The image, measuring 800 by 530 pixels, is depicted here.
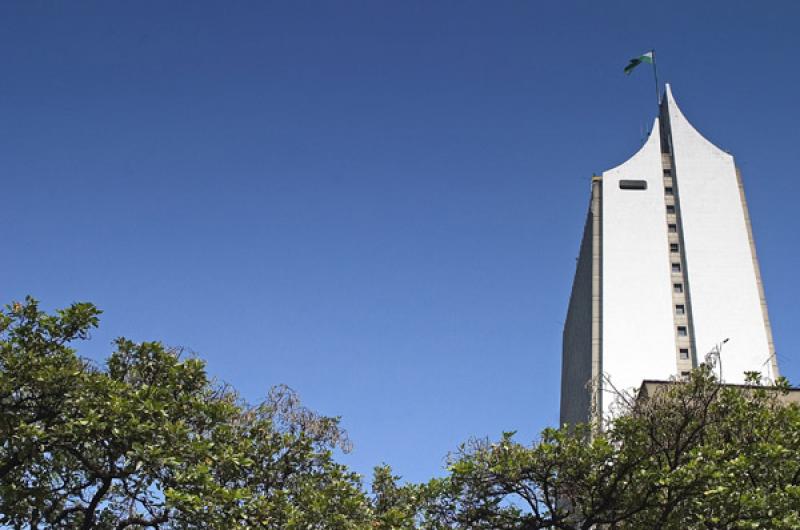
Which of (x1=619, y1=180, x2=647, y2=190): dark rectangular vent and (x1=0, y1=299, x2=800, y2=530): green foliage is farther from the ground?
(x1=619, y1=180, x2=647, y2=190): dark rectangular vent

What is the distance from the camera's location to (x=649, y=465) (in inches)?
694

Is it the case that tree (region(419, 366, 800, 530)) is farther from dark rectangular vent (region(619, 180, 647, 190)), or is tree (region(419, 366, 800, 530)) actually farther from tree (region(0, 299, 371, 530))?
dark rectangular vent (region(619, 180, 647, 190))

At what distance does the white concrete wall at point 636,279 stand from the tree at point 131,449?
115 ft

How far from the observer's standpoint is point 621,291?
56781 mm

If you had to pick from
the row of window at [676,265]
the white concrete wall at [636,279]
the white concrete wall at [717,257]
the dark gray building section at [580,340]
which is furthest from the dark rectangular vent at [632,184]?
the dark gray building section at [580,340]

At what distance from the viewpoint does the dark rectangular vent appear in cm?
6141

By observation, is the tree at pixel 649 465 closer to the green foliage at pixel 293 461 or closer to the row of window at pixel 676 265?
the green foliage at pixel 293 461

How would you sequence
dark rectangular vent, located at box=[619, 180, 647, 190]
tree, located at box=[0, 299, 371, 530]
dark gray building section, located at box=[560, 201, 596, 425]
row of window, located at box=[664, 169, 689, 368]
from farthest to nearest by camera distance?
dark rectangular vent, located at box=[619, 180, 647, 190] → dark gray building section, located at box=[560, 201, 596, 425] → row of window, located at box=[664, 169, 689, 368] → tree, located at box=[0, 299, 371, 530]

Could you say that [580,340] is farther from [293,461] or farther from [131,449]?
[131,449]

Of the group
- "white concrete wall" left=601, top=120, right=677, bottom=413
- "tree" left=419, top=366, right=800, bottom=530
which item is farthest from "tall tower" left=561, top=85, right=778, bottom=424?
"tree" left=419, top=366, right=800, bottom=530

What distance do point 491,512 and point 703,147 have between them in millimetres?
50282

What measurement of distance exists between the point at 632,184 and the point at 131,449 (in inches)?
2060

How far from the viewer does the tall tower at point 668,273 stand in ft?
176

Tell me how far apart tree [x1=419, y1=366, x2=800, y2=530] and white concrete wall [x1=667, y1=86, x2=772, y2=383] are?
35120 mm
